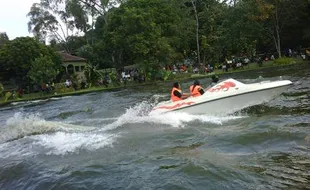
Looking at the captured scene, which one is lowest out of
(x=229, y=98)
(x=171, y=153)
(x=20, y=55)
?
(x=171, y=153)

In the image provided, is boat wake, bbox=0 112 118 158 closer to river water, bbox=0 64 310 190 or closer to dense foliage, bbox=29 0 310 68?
river water, bbox=0 64 310 190

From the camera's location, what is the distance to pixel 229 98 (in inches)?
491

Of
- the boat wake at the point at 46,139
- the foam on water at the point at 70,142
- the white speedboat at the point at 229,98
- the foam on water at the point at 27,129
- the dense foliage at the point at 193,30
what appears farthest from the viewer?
the dense foliage at the point at 193,30

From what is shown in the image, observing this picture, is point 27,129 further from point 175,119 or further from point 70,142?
point 175,119

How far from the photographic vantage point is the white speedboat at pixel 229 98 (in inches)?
490

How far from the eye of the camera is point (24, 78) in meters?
43.9

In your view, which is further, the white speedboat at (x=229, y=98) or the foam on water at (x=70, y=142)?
the white speedboat at (x=229, y=98)

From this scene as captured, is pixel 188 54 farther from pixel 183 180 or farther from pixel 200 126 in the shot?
pixel 183 180

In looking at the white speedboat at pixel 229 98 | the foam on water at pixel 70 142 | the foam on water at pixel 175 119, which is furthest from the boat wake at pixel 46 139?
the white speedboat at pixel 229 98

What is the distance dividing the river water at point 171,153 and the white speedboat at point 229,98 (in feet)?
0.91

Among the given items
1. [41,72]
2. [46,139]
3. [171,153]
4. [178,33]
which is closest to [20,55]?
[41,72]

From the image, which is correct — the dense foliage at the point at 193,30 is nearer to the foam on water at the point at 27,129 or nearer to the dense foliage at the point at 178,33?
the dense foliage at the point at 178,33

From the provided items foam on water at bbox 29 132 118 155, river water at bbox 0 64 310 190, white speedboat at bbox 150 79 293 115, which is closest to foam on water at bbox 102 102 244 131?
river water at bbox 0 64 310 190

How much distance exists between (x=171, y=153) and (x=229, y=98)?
4.40 meters
